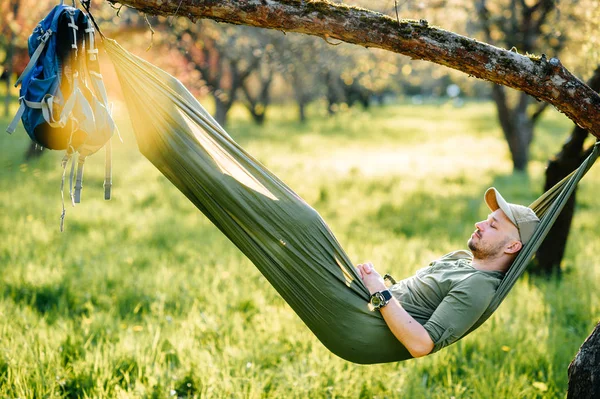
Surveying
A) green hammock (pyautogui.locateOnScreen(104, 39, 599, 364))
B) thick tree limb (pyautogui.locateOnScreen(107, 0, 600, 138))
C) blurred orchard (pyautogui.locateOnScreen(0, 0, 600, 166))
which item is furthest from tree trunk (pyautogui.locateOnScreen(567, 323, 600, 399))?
blurred orchard (pyautogui.locateOnScreen(0, 0, 600, 166))

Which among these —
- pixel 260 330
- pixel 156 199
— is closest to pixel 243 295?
pixel 260 330

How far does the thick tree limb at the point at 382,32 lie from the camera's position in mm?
2211

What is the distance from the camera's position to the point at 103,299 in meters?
3.97

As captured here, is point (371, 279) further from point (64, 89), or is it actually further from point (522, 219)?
point (64, 89)

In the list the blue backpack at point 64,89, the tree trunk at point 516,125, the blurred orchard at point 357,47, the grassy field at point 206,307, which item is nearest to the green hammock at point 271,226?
the blue backpack at point 64,89

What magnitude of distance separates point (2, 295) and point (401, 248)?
11.2 ft

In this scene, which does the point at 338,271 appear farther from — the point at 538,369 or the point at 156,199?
the point at 156,199

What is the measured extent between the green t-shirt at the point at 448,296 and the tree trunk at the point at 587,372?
1.40ft

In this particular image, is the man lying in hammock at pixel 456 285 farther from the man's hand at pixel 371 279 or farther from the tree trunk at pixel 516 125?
the tree trunk at pixel 516 125

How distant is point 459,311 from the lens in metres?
2.26

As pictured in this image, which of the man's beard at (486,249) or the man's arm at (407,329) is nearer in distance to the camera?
the man's arm at (407,329)

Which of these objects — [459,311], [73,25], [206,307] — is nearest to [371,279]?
[459,311]

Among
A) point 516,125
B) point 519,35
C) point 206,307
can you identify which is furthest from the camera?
point 516,125

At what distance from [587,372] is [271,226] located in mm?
1344
